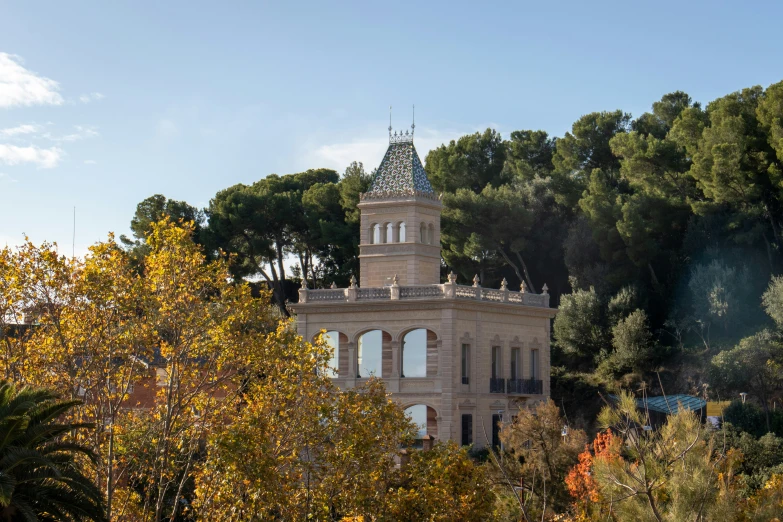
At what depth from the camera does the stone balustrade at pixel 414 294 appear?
1890 inches

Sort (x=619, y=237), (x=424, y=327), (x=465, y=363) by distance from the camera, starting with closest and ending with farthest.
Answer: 1. (x=424, y=327)
2. (x=465, y=363)
3. (x=619, y=237)

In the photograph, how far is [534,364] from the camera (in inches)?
2015

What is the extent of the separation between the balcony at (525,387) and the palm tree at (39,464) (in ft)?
91.7

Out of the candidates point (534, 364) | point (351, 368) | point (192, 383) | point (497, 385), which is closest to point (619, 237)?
point (534, 364)

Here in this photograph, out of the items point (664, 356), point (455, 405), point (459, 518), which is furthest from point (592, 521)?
point (664, 356)

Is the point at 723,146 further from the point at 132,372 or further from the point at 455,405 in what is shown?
the point at 132,372

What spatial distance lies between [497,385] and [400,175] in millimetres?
10158

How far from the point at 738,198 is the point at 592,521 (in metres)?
35.6

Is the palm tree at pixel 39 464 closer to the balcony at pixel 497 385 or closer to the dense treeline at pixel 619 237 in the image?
the dense treeline at pixel 619 237

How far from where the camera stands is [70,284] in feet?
86.4

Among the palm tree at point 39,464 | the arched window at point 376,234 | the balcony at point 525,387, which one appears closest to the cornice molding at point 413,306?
the balcony at point 525,387

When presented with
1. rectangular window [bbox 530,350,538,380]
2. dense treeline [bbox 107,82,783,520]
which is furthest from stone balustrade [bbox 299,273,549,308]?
dense treeline [bbox 107,82,783,520]

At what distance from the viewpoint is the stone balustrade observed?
157 ft

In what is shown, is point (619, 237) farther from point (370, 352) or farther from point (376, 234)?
point (370, 352)
